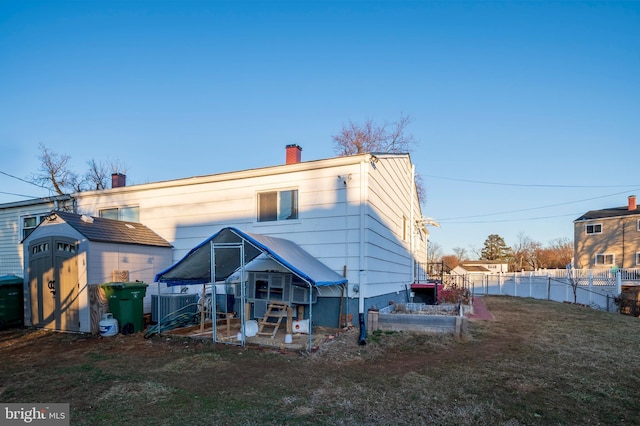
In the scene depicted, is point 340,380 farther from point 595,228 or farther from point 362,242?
point 595,228

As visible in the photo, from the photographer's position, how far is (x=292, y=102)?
15.7 metres

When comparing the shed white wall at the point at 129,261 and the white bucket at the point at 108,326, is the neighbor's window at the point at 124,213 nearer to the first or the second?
the shed white wall at the point at 129,261

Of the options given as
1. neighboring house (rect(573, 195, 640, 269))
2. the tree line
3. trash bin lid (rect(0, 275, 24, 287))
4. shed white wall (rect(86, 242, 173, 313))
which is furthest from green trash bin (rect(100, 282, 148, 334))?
the tree line

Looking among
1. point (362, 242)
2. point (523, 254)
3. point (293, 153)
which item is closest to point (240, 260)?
point (362, 242)

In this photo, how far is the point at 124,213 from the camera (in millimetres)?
12734

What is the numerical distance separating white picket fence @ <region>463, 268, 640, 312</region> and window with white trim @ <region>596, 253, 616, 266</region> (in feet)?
28.9

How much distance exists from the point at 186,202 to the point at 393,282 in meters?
6.96

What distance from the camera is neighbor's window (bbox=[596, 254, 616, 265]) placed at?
3186cm

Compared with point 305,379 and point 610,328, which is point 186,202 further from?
point 610,328

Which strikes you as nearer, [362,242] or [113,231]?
[362,242]

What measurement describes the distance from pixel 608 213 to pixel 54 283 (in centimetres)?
3952

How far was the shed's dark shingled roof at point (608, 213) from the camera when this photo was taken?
103ft

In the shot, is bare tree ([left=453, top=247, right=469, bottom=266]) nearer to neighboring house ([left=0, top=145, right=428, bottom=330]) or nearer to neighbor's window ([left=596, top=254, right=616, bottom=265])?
neighbor's window ([left=596, top=254, right=616, bottom=265])

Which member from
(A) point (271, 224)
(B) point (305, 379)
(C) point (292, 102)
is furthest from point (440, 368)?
(C) point (292, 102)
